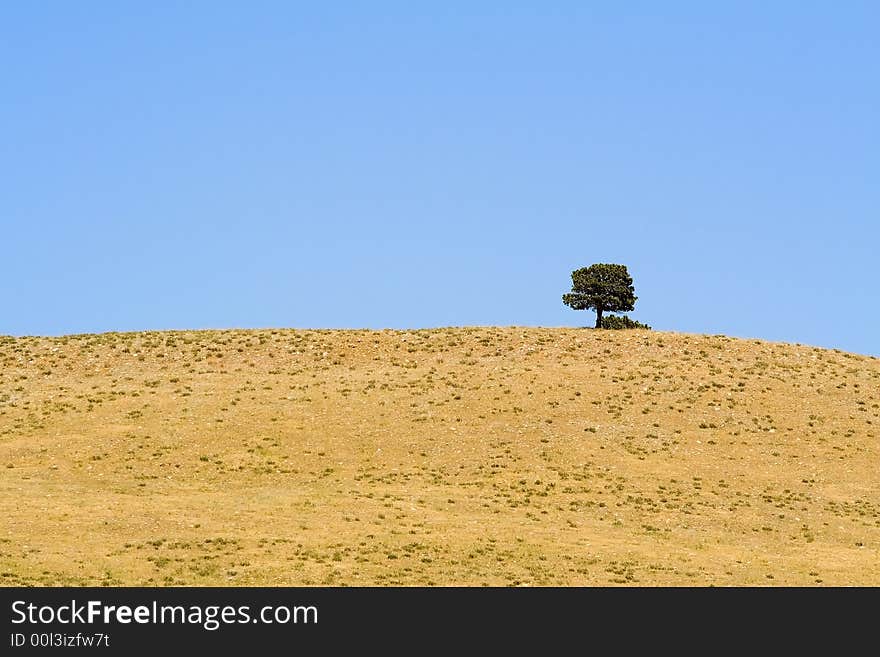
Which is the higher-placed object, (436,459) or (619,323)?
(619,323)

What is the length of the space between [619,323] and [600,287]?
4135 mm

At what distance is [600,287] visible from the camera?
9706 centimetres

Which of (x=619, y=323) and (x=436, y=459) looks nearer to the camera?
(x=436, y=459)

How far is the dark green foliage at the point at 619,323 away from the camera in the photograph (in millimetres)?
99500

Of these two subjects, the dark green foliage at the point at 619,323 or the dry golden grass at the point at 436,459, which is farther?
the dark green foliage at the point at 619,323

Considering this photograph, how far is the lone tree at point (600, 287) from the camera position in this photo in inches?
3824

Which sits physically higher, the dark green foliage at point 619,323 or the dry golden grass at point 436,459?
the dark green foliage at point 619,323

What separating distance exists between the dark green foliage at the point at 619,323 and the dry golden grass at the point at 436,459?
4.47 m

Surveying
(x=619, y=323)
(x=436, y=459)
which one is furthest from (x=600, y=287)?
(x=436, y=459)

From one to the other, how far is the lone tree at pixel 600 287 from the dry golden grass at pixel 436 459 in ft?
11.6

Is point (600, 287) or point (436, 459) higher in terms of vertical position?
point (600, 287)

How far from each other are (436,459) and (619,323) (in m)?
37.6

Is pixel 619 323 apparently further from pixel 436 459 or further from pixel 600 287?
pixel 436 459
